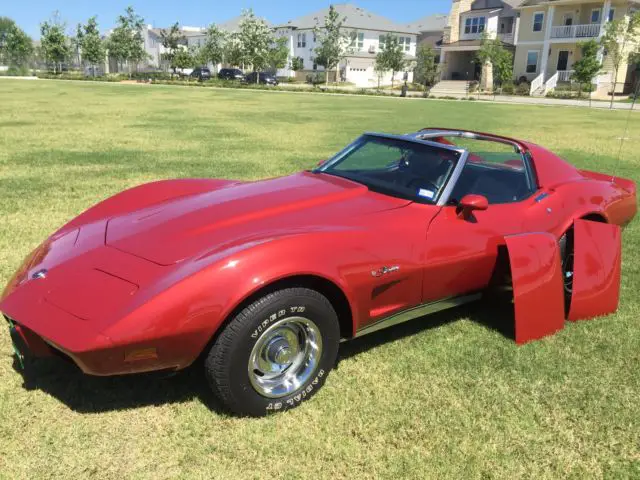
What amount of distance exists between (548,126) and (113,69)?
92703 millimetres

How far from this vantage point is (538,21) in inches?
1987

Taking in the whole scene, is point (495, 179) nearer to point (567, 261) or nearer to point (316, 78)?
point (567, 261)

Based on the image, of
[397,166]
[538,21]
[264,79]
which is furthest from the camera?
[264,79]

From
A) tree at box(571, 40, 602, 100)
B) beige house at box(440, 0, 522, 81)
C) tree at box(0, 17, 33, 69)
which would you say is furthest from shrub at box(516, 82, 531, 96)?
tree at box(0, 17, 33, 69)

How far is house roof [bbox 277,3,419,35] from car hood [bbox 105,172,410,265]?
245 feet

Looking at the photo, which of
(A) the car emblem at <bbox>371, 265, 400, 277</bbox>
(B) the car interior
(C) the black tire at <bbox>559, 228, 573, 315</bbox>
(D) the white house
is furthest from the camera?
(D) the white house

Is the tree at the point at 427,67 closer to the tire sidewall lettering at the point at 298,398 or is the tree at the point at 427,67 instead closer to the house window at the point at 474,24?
the house window at the point at 474,24

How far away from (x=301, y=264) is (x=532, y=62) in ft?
179

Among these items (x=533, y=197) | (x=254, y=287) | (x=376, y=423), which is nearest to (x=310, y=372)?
(x=376, y=423)

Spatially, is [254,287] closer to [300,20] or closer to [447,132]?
[447,132]

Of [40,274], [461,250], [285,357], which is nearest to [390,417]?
[285,357]

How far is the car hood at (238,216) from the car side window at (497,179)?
0.68 m

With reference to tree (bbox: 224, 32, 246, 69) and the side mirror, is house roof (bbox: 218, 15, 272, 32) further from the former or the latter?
the side mirror

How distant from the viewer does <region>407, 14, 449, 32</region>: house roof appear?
80.3m
